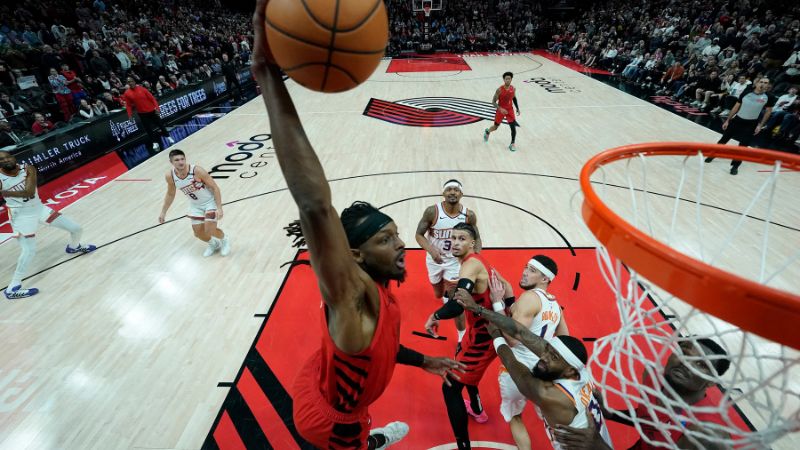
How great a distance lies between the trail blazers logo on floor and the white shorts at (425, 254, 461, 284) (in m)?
7.22

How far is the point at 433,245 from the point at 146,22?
20775mm

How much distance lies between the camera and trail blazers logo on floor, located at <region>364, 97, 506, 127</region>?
11016 mm

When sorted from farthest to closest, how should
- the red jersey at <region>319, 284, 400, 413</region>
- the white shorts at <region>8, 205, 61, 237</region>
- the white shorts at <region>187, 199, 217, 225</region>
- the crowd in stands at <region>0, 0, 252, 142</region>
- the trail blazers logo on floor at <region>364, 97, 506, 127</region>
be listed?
the trail blazers logo on floor at <region>364, 97, 506, 127</region>, the crowd in stands at <region>0, 0, 252, 142</region>, the white shorts at <region>187, 199, 217, 225</region>, the white shorts at <region>8, 205, 61, 237</region>, the red jersey at <region>319, 284, 400, 413</region>

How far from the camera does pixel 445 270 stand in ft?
13.4

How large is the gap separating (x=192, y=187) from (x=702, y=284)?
17.0 feet

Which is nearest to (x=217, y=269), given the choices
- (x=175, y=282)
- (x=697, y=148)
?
(x=175, y=282)

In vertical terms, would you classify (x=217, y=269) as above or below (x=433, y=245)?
below

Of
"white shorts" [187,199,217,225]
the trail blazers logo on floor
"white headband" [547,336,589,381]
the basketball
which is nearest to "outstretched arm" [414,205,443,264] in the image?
"white headband" [547,336,589,381]

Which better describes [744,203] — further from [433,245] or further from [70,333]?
[70,333]

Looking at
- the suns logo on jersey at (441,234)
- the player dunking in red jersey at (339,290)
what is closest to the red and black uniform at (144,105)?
the suns logo on jersey at (441,234)

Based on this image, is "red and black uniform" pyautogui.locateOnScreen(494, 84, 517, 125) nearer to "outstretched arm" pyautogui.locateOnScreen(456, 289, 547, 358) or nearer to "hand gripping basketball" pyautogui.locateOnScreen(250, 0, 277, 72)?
"outstretched arm" pyautogui.locateOnScreen(456, 289, 547, 358)

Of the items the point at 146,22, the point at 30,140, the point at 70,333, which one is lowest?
the point at 70,333

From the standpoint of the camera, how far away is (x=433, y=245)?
414cm

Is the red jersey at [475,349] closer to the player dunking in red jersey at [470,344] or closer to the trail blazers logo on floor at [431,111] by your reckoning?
the player dunking in red jersey at [470,344]
